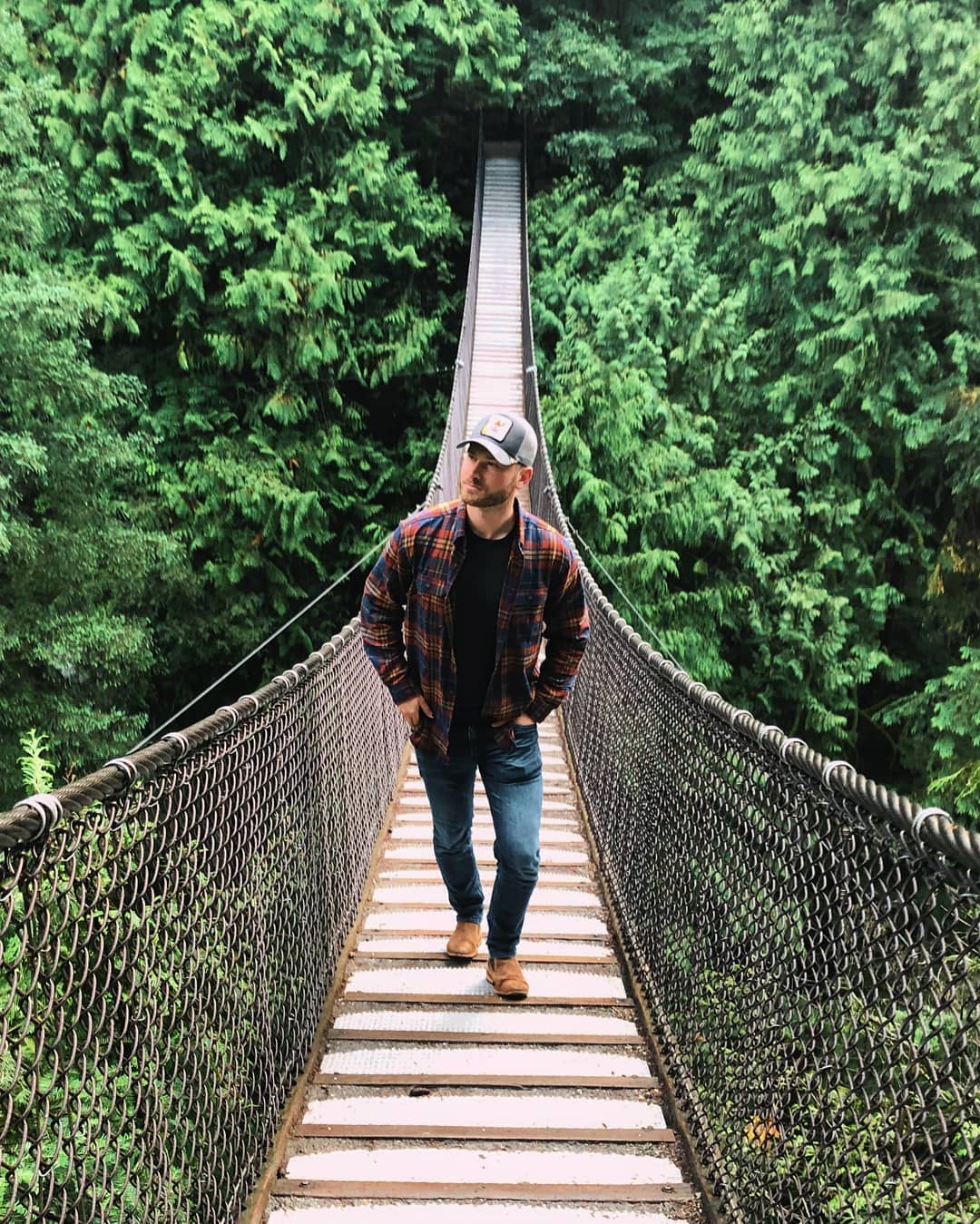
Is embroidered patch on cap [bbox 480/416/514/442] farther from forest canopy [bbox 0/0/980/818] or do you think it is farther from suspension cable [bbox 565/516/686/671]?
forest canopy [bbox 0/0/980/818]

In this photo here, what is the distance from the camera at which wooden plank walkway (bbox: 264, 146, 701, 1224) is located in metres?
1.29

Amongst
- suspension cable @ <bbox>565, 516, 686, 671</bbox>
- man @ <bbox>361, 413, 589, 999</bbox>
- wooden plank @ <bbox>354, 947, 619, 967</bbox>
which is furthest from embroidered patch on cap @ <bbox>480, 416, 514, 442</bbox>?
wooden plank @ <bbox>354, 947, 619, 967</bbox>

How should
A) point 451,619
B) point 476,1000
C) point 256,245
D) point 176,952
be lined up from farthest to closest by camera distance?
point 256,245, point 476,1000, point 451,619, point 176,952

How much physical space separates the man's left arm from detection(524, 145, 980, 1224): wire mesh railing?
251mm

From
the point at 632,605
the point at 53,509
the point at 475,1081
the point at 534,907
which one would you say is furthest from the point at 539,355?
the point at 475,1081

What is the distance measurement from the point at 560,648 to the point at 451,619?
223mm

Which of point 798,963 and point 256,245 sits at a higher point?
point 256,245

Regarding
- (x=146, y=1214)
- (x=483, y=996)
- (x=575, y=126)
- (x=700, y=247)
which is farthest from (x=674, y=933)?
(x=575, y=126)

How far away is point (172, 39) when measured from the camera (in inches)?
308

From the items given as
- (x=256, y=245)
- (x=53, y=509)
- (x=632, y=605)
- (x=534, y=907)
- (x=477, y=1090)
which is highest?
(x=256, y=245)

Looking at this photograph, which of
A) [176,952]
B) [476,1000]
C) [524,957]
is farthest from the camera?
[524,957]

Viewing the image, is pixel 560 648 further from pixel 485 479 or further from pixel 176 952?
pixel 176 952

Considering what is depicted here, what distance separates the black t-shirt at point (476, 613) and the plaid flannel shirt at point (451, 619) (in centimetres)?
2

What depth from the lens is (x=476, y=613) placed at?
1402mm
